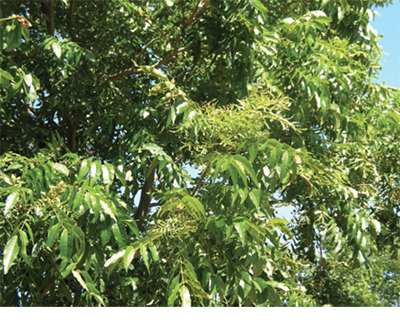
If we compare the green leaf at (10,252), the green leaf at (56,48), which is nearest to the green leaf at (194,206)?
the green leaf at (10,252)

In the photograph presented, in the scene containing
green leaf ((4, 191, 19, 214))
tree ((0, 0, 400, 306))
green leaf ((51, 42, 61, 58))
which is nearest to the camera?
green leaf ((4, 191, 19, 214))

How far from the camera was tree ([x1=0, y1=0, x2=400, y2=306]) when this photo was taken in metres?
1.85

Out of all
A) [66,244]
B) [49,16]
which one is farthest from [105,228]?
[49,16]

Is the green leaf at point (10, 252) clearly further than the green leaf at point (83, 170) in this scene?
No

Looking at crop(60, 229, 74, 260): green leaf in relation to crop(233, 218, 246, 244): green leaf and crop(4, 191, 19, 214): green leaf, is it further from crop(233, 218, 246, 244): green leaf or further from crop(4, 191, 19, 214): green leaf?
crop(233, 218, 246, 244): green leaf

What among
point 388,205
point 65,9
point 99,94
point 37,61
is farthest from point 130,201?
point 388,205

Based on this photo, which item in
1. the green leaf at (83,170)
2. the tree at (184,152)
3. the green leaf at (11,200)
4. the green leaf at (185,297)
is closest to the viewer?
the green leaf at (185,297)

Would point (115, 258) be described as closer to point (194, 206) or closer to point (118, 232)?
point (118, 232)

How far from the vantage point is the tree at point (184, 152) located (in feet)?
6.07

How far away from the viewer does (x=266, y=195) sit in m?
1.87

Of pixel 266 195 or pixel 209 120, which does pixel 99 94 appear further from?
pixel 266 195

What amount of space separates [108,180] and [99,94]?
1.33 meters

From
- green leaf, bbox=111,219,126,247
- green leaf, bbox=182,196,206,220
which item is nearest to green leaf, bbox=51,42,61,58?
green leaf, bbox=111,219,126,247

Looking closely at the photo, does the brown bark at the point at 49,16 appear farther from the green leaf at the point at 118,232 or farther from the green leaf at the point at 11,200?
the green leaf at the point at 118,232
